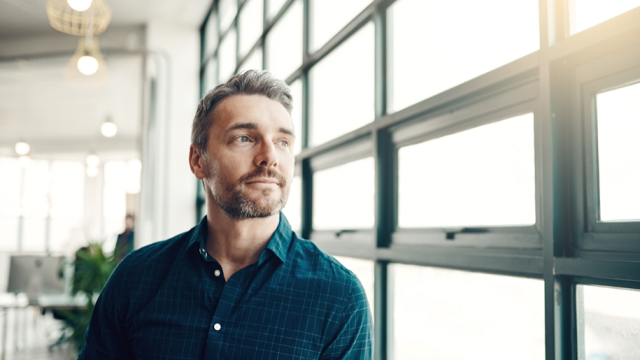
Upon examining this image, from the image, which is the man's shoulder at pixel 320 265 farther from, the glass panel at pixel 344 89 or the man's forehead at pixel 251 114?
the glass panel at pixel 344 89

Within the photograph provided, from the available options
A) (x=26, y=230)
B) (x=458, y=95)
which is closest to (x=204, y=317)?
(x=458, y=95)

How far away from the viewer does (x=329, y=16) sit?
288cm

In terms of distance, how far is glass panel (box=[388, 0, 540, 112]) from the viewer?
57.9 inches

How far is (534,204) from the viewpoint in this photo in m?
1.36

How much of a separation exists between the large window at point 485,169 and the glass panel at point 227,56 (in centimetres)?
224

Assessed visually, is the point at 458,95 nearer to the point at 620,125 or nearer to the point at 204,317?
the point at 620,125

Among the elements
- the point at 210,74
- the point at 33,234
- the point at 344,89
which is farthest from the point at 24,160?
the point at 344,89

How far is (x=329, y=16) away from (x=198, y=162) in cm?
179

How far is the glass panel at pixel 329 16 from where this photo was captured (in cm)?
259

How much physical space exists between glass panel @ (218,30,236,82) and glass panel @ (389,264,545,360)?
348 cm

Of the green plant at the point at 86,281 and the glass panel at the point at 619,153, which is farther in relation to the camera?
the green plant at the point at 86,281

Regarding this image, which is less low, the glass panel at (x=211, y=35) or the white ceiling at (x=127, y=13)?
the white ceiling at (x=127, y=13)

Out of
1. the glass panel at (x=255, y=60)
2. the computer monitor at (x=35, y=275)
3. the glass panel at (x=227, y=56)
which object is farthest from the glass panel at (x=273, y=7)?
the computer monitor at (x=35, y=275)

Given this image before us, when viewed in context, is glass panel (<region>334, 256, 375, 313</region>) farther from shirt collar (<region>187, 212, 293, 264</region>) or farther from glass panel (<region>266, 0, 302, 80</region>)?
glass panel (<region>266, 0, 302, 80</region>)
